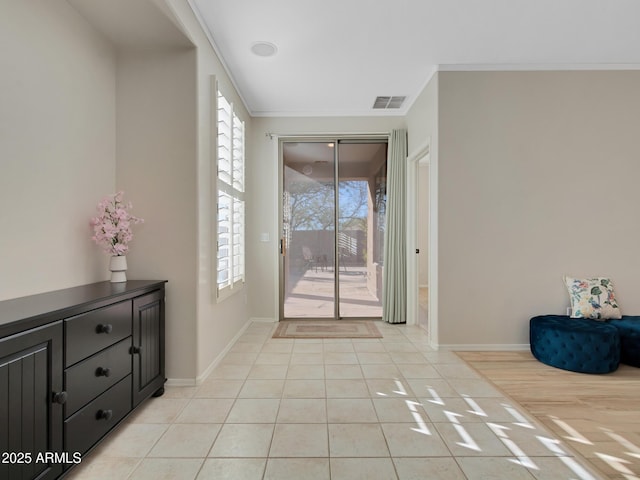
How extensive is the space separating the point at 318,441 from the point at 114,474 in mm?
1012

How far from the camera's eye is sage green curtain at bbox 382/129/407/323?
15.0 feet

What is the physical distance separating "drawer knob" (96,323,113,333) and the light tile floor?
0.64 m

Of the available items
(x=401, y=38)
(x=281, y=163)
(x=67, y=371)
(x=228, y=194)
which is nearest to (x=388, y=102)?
(x=401, y=38)

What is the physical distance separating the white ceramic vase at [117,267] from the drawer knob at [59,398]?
1016 millimetres

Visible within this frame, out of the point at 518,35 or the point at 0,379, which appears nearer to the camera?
the point at 0,379

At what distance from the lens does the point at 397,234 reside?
459 cm

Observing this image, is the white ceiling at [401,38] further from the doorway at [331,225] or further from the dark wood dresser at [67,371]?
the dark wood dresser at [67,371]

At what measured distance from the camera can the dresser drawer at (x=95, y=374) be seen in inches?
62.7

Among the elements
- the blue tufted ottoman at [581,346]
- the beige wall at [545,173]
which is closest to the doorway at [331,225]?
the beige wall at [545,173]

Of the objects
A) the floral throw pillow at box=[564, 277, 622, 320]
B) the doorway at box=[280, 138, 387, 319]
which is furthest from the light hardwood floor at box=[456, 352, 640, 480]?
→ the doorway at box=[280, 138, 387, 319]

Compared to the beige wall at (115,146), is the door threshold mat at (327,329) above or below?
below

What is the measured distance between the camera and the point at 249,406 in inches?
93.0

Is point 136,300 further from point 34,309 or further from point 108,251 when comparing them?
point 34,309

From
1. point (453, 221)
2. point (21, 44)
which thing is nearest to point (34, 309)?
point (21, 44)
